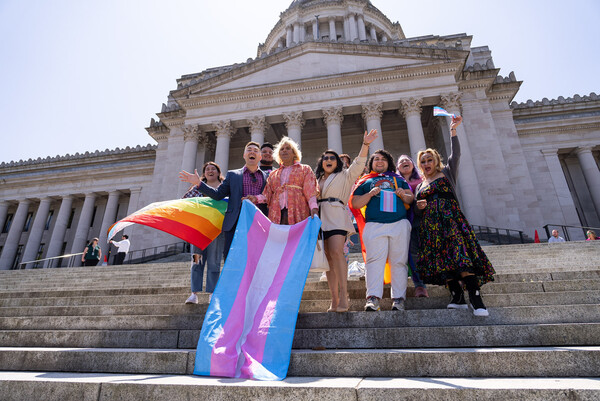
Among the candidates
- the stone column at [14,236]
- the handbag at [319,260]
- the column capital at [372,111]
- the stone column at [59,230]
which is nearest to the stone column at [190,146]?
the column capital at [372,111]

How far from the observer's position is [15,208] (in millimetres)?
31297

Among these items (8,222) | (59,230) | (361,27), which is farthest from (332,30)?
(8,222)

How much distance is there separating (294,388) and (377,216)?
2.61 metres

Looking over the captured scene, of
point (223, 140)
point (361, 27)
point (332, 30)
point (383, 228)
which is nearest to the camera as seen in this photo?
point (383, 228)

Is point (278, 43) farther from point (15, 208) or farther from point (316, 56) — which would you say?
point (15, 208)

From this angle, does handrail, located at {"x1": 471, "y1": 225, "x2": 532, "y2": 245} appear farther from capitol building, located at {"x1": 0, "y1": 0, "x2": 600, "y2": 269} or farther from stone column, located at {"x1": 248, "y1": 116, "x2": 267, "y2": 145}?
stone column, located at {"x1": 248, "y1": 116, "x2": 267, "y2": 145}

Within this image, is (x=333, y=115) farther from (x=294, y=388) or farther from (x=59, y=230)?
(x=59, y=230)

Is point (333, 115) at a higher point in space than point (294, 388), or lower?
higher

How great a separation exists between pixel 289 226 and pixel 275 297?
3.18ft

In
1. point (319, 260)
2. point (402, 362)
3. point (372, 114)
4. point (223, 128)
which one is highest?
point (223, 128)

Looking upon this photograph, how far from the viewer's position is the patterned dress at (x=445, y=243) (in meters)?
4.05

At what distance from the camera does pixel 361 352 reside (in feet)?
10.3

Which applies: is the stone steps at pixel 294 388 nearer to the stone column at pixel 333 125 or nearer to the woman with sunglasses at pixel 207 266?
the woman with sunglasses at pixel 207 266

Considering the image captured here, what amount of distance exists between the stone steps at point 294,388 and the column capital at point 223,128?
66.8 ft
